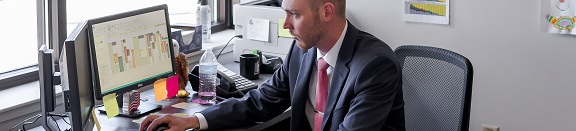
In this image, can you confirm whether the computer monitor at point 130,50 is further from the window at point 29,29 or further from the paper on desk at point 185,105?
the window at point 29,29

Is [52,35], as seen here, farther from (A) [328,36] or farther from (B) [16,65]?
(A) [328,36]

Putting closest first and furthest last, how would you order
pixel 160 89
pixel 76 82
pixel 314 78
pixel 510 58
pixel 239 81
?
pixel 76 82
pixel 314 78
pixel 160 89
pixel 239 81
pixel 510 58

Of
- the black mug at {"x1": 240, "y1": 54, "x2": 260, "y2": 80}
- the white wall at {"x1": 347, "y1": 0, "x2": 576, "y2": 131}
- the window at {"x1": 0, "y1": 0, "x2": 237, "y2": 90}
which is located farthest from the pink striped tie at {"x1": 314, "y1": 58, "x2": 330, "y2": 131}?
the white wall at {"x1": 347, "y1": 0, "x2": 576, "y2": 131}

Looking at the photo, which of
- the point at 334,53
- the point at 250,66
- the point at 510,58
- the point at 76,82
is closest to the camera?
the point at 76,82

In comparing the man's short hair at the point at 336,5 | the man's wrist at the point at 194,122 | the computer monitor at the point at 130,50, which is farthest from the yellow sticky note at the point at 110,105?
the man's short hair at the point at 336,5

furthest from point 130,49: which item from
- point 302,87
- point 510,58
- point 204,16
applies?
point 510,58

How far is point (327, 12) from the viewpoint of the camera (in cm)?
261

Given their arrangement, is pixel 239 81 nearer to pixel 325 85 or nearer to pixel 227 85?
pixel 227 85

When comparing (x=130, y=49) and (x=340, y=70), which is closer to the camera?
(x=340, y=70)

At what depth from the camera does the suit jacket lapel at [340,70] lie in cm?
262

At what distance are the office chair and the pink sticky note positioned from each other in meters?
0.92

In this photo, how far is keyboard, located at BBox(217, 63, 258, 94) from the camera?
332 cm

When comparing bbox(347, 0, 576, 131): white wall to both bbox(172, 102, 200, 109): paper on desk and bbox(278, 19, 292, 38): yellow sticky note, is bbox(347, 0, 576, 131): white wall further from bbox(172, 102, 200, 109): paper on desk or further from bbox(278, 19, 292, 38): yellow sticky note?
bbox(172, 102, 200, 109): paper on desk

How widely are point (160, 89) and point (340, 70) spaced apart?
0.80m
